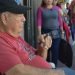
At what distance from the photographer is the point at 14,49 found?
2.18 metres

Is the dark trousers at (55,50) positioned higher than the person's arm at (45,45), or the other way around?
the person's arm at (45,45)

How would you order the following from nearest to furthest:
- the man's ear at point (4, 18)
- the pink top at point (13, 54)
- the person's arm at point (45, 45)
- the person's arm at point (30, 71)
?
the person's arm at point (30, 71)
the pink top at point (13, 54)
the man's ear at point (4, 18)
the person's arm at point (45, 45)

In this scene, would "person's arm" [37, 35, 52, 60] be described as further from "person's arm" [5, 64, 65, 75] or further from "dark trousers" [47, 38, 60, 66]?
"dark trousers" [47, 38, 60, 66]

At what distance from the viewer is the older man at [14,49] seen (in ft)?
5.81

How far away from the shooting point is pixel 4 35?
222 centimetres

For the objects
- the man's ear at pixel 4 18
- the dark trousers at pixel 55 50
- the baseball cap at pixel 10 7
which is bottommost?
the dark trousers at pixel 55 50

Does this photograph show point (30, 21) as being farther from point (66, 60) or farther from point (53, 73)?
point (53, 73)

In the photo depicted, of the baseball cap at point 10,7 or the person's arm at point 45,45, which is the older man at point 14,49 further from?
the person's arm at point 45,45

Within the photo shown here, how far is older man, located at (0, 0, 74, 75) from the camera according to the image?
5.81 ft

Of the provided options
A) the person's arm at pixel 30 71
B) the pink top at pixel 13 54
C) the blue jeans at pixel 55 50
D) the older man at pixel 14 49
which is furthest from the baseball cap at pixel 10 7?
the blue jeans at pixel 55 50

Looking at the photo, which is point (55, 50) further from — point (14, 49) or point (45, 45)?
point (14, 49)

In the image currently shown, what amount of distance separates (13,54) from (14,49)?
6.9 inches

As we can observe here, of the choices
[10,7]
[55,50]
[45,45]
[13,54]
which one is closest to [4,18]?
[10,7]

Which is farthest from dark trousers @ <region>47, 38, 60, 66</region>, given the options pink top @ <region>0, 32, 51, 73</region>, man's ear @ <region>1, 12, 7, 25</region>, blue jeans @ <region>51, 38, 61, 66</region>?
man's ear @ <region>1, 12, 7, 25</region>
